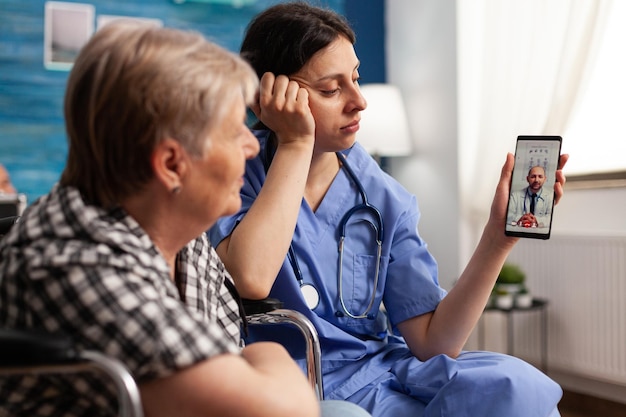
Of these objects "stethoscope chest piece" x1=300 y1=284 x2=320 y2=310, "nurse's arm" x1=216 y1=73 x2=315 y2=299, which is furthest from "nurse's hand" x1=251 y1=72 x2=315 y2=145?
"stethoscope chest piece" x1=300 y1=284 x2=320 y2=310

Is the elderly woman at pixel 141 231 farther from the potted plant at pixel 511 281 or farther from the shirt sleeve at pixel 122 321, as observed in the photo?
the potted plant at pixel 511 281

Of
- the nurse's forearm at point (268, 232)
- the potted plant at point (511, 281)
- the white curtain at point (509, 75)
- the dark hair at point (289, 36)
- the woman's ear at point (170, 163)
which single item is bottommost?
the potted plant at point (511, 281)

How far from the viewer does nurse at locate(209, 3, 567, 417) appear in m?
1.17

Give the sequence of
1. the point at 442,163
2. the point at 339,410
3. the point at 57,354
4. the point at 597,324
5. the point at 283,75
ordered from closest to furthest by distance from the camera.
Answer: the point at 57,354 < the point at 339,410 < the point at 283,75 < the point at 597,324 < the point at 442,163

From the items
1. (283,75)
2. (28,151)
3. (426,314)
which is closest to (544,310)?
(426,314)

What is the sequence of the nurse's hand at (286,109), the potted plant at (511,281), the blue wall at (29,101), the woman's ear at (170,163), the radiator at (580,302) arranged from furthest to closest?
the blue wall at (29,101) → the potted plant at (511,281) → the radiator at (580,302) → the nurse's hand at (286,109) → the woman's ear at (170,163)

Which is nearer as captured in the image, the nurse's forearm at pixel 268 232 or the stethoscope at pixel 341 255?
the nurse's forearm at pixel 268 232

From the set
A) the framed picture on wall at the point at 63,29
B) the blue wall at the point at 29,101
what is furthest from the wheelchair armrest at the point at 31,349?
the framed picture on wall at the point at 63,29

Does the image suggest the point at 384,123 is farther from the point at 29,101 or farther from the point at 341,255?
the point at 341,255

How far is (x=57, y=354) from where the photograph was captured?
25.7 inches

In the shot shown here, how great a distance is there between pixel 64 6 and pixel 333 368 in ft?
9.25

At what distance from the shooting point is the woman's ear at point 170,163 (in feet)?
2.53

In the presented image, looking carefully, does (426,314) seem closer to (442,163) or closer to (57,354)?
(57,354)

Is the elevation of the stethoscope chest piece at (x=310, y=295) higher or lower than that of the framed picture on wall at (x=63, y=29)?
lower
